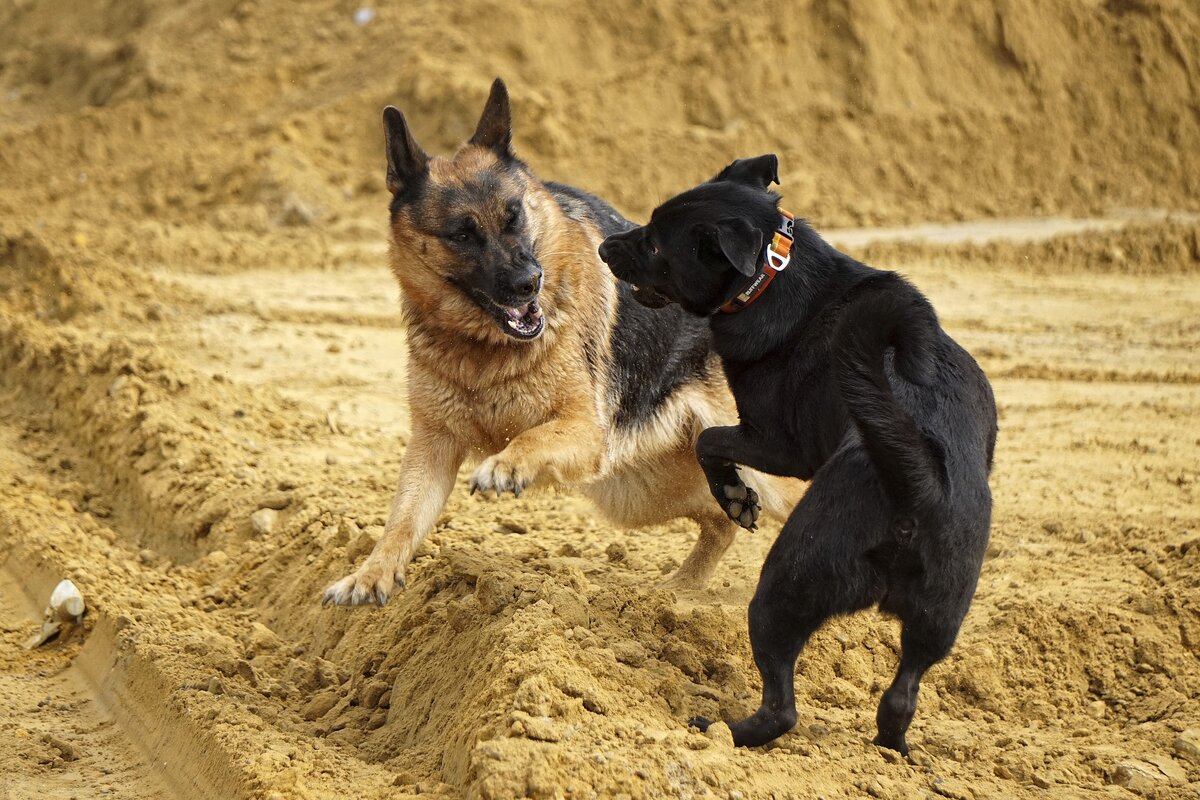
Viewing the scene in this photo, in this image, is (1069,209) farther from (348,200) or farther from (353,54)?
(353,54)

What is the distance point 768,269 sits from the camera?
4.70 m

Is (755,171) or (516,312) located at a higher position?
(755,171)

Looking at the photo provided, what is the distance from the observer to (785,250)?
4.71 meters

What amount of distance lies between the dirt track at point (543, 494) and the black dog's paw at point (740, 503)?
450 millimetres

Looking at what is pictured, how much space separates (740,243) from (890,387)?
845mm

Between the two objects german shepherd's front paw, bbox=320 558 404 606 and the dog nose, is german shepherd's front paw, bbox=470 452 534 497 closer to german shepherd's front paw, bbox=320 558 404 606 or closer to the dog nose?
german shepherd's front paw, bbox=320 558 404 606

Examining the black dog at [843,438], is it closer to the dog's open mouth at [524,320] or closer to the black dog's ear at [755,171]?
the black dog's ear at [755,171]

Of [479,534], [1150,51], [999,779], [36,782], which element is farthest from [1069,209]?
[36,782]

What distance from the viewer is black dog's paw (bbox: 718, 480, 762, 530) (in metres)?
5.03

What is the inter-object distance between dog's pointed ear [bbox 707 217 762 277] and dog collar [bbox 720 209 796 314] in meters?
0.07

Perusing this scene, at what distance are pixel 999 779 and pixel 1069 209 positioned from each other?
1289 cm

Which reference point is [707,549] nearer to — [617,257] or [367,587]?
[617,257]

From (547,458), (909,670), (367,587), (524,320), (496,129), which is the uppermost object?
(496,129)

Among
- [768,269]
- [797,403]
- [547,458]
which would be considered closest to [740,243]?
[768,269]
